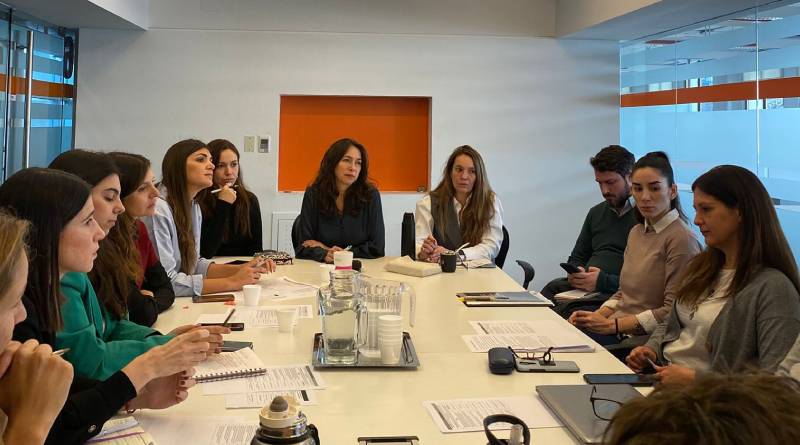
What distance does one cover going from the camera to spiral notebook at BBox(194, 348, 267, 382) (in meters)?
1.97

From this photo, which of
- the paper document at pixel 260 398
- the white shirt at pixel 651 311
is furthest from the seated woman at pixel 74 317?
the white shirt at pixel 651 311

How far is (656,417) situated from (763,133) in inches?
169

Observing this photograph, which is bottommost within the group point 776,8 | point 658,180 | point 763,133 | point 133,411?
point 133,411

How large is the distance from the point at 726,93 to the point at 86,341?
4.25 metres

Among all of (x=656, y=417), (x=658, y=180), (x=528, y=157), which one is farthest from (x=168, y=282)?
(x=528, y=157)

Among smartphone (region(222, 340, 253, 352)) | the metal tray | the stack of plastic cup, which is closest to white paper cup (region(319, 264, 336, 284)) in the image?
smartphone (region(222, 340, 253, 352))

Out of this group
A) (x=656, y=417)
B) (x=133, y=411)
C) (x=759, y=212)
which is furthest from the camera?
(x=759, y=212)

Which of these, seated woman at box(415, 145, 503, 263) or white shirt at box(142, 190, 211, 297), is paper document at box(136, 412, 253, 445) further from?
seated woman at box(415, 145, 503, 263)

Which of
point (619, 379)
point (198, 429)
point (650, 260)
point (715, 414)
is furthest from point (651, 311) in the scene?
point (715, 414)

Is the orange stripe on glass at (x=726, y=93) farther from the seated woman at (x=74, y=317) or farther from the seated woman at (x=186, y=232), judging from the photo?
the seated woman at (x=74, y=317)

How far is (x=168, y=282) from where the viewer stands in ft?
9.47

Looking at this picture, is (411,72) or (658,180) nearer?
(658,180)

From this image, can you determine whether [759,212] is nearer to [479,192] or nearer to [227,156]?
[479,192]

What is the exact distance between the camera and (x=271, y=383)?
1934 mm
